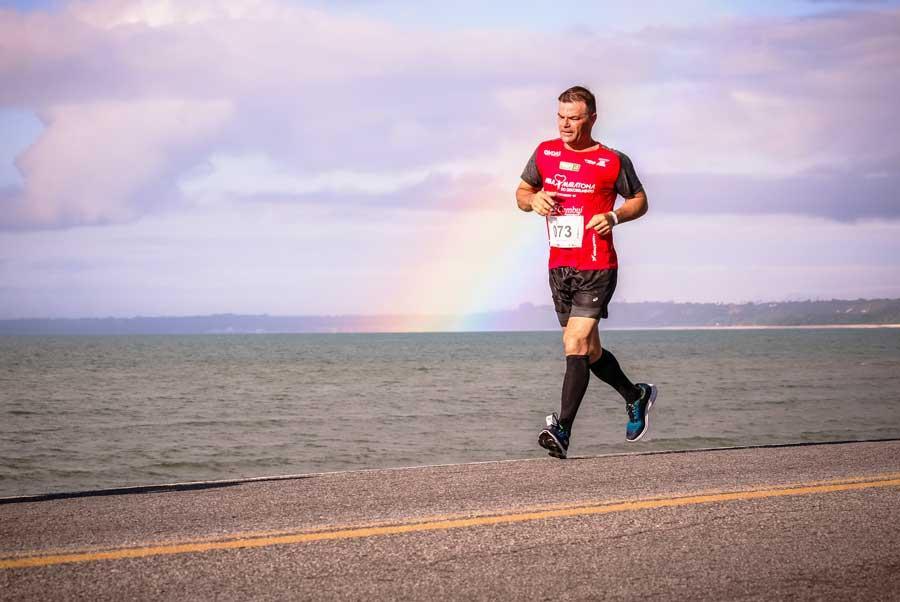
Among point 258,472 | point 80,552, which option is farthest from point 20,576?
point 258,472

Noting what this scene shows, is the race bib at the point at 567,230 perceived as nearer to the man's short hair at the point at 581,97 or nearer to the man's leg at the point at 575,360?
the man's leg at the point at 575,360

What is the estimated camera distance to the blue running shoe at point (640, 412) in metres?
6.96

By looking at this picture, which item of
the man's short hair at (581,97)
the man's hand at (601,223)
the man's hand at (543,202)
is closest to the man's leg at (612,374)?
the man's hand at (601,223)

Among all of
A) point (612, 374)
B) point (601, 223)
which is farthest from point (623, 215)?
point (612, 374)

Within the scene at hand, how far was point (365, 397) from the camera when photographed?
3469cm

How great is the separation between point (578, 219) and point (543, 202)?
0.26m

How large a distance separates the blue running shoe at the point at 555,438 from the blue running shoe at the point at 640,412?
2.63ft

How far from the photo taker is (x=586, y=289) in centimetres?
643

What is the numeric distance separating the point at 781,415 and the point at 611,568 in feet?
77.1

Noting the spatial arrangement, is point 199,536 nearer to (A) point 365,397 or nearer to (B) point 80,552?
(B) point 80,552

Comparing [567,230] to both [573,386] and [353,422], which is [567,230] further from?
[353,422]

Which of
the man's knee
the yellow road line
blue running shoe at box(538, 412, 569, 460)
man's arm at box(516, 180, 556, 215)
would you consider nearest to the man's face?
man's arm at box(516, 180, 556, 215)

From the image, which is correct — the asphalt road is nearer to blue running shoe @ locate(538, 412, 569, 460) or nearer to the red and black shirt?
blue running shoe @ locate(538, 412, 569, 460)

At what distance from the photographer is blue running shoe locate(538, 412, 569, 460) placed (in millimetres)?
6270
